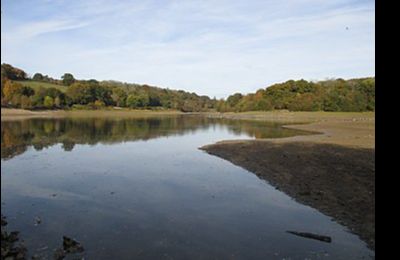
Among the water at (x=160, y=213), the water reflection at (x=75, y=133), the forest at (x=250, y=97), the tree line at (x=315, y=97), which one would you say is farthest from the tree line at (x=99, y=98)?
the water at (x=160, y=213)

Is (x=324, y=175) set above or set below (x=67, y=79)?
below

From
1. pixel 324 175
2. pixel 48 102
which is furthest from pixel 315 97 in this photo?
pixel 324 175

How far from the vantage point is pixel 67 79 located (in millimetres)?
131375

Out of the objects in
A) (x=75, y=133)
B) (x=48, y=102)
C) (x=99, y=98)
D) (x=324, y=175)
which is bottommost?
(x=324, y=175)

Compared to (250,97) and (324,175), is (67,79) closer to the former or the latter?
(250,97)

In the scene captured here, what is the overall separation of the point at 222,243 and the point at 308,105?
10796cm

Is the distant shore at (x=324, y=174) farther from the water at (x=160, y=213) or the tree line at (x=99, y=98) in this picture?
the tree line at (x=99, y=98)

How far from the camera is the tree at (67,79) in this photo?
130 metres

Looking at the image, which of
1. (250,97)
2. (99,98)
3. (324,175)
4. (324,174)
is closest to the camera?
(324,175)

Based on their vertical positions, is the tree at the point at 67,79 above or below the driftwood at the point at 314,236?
above

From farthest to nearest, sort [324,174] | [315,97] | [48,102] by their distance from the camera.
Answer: [315,97] → [48,102] → [324,174]

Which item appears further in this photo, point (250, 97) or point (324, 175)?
Result: point (250, 97)
